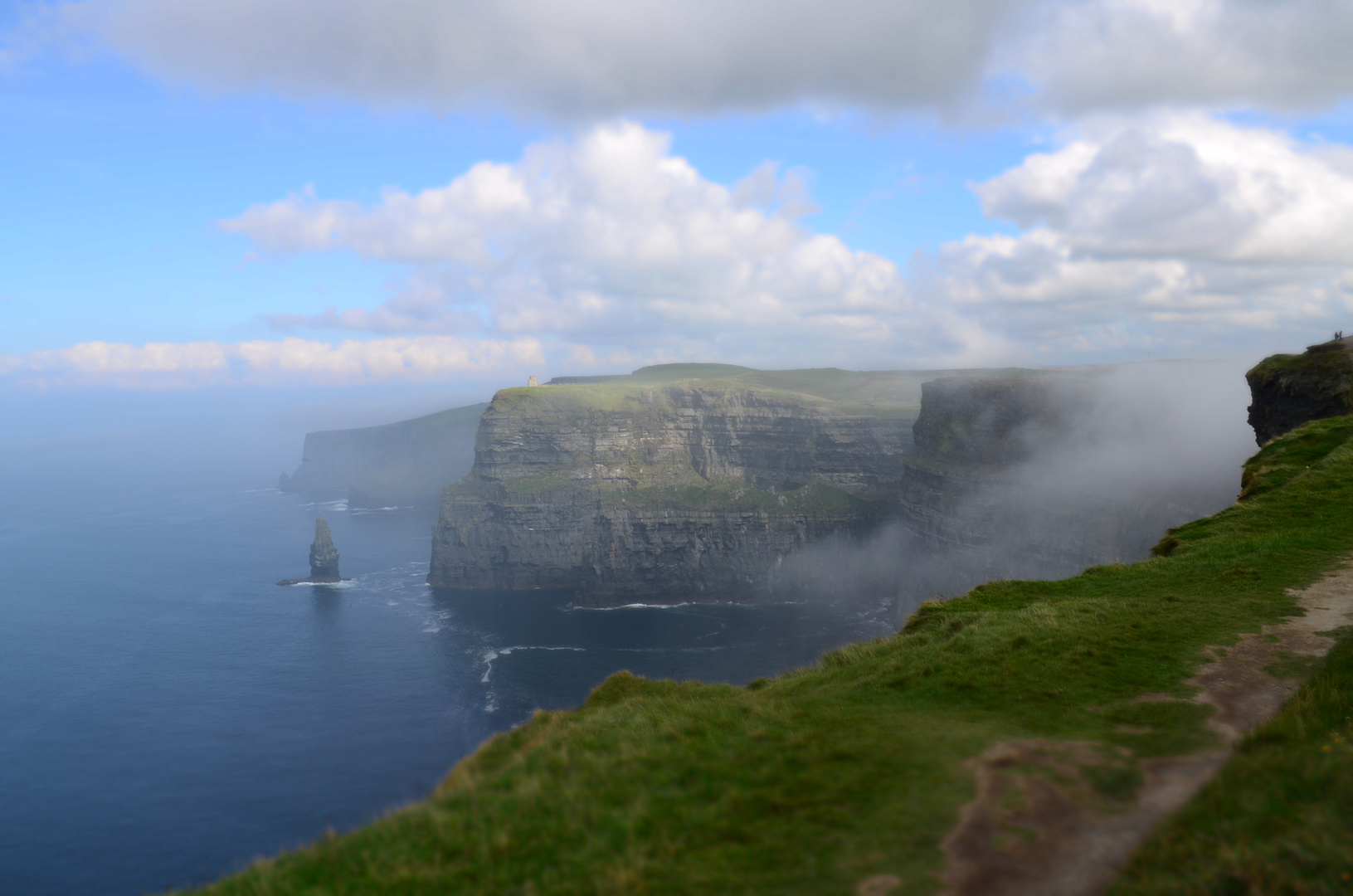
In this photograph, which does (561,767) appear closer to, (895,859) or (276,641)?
(895,859)

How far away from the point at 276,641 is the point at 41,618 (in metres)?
49.5

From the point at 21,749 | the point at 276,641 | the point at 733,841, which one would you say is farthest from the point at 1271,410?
the point at 276,641

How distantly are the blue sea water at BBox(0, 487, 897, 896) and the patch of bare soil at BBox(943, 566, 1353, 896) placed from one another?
25.7 metres

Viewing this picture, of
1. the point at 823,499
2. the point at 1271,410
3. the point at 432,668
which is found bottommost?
the point at 432,668

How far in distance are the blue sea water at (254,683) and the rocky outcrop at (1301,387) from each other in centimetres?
5601

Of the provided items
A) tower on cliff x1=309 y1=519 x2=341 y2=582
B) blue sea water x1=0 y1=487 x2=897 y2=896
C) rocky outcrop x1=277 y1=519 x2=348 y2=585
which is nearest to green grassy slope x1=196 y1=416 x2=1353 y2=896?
blue sea water x1=0 y1=487 x2=897 y2=896

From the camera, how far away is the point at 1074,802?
11.4m

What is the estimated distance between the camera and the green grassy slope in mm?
9680

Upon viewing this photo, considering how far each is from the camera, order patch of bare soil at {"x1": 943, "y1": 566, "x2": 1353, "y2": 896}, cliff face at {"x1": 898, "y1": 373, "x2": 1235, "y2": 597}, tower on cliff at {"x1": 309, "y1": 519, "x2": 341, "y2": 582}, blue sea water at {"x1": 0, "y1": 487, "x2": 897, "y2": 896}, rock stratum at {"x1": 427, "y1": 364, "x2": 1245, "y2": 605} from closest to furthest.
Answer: patch of bare soil at {"x1": 943, "y1": 566, "x2": 1353, "y2": 896} → blue sea water at {"x1": 0, "y1": 487, "x2": 897, "y2": 896} → cliff face at {"x1": 898, "y1": 373, "x2": 1235, "y2": 597} → rock stratum at {"x1": 427, "y1": 364, "x2": 1245, "y2": 605} → tower on cliff at {"x1": 309, "y1": 519, "x2": 341, "y2": 582}

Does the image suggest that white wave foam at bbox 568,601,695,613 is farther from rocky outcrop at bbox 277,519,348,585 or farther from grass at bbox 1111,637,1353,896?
grass at bbox 1111,637,1353,896

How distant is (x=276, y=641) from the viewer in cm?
12438

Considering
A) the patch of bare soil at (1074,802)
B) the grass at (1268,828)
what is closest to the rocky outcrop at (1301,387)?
the patch of bare soil at (1074,802)

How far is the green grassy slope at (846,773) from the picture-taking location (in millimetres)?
9680

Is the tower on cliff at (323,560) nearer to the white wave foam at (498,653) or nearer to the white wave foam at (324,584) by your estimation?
the white wave foam at (324,584)
